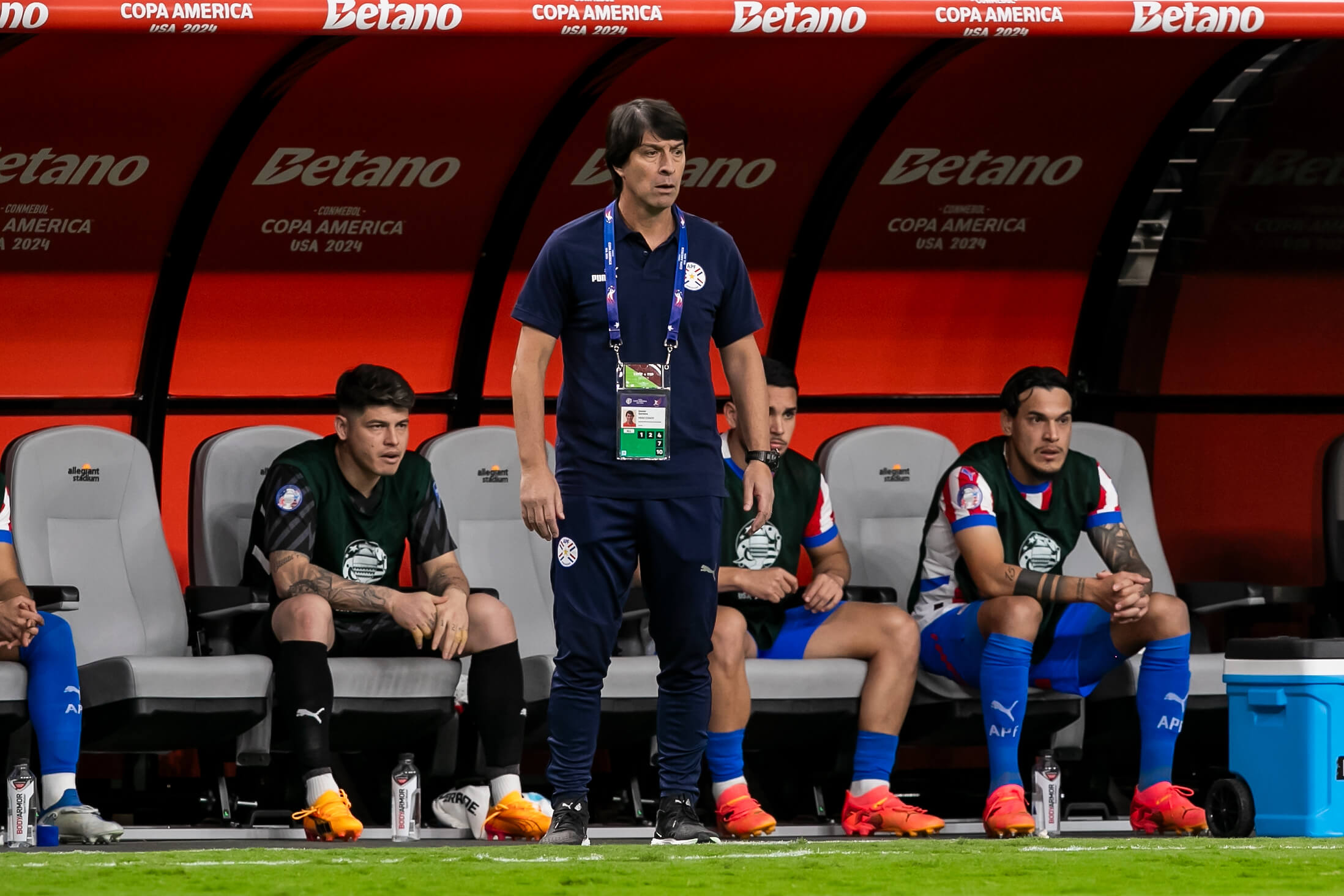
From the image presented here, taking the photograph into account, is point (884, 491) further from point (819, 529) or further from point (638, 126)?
point (638, 126)

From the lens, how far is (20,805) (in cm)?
618

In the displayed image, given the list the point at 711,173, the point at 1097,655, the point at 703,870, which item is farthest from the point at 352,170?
the point at 703,870

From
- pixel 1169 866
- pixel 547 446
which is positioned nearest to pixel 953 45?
pixel 547 446

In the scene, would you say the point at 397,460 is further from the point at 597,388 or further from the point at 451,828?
the point at 597,388

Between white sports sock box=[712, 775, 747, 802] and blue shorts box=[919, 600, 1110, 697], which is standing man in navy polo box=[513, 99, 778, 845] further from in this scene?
blue shorts box=[919, 600, 1110, 697]

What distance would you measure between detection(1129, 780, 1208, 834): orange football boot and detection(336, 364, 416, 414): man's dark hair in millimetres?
2457

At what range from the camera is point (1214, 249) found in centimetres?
838

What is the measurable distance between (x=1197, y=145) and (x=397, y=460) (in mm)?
3378

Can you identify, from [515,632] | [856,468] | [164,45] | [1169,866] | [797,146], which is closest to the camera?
[1169,866]

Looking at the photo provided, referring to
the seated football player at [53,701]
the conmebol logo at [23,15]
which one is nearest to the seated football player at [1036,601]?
the seated football player at [53,701]

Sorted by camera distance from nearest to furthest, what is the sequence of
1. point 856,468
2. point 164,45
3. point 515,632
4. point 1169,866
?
1. point 1169,866
2. point 515,632
3. point 164,45
4. point 856,468

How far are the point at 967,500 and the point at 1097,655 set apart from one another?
24.1 inches

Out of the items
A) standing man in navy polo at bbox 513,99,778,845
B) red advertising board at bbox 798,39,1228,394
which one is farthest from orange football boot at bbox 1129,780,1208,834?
red advertising board at bbox 798,39,1228,394

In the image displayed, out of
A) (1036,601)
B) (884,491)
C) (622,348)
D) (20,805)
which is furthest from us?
(884,491)
